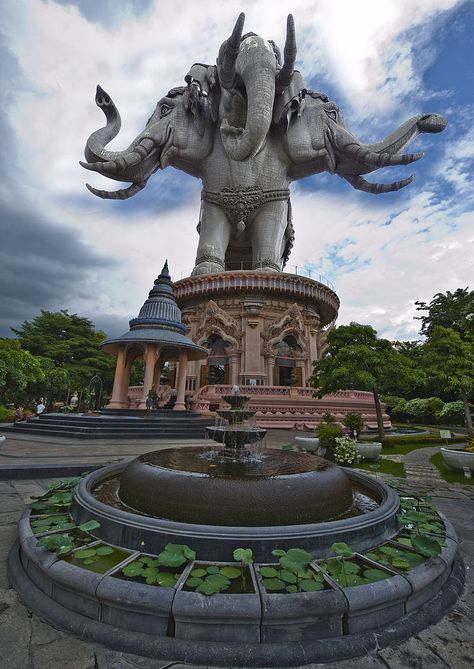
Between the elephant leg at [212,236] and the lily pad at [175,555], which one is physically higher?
A: the elephant leg at [212,236]

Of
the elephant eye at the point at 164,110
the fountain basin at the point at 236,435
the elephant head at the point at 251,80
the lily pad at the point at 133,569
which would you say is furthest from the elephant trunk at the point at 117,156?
the lily pad at the point at 133,569

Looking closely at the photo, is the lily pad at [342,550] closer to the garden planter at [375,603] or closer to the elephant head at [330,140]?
the garden planter at [375,603]

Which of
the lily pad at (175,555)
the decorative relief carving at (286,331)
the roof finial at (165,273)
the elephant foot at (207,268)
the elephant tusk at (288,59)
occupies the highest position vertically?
the elephant tusk at (288,59)

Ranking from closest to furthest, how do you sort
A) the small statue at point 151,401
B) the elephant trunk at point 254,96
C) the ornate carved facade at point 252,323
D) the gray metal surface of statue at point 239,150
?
1. the small statue at point 151,401
2. the elephant trunk at point 254,96
3. the ornate carved facade at point 252,323
4. the gray metal surface of statue at point 239,150

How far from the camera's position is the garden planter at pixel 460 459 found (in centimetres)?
885

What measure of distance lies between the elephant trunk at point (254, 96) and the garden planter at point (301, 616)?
3017 cm

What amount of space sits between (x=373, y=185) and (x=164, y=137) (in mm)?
20786

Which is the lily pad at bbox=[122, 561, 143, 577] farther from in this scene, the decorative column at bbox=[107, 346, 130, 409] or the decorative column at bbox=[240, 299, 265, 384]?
the decorative column at bbox=[240, 299, 265, 384]

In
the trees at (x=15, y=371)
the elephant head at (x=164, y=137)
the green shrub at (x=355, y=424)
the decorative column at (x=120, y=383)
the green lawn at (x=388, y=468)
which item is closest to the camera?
the green lawn at (x=388, y=468)

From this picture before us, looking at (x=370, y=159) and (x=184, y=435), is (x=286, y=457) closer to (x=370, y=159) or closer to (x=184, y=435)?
(x=184, y=435)

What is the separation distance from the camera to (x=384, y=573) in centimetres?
302

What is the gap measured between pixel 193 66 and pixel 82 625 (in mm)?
41267

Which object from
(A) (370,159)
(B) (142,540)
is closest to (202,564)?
(B) (142,540)

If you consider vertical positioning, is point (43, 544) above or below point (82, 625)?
above
